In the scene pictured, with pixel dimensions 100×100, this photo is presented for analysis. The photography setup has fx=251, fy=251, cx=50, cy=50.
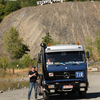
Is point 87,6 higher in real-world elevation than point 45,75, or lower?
higher

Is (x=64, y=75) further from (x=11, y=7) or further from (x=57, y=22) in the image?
(x=11, y=7)

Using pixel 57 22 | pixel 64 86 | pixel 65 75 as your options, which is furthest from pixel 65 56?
pixel 57 22

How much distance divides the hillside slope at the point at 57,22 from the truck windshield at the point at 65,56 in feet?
227

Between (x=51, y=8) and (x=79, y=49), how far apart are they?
92.6 m

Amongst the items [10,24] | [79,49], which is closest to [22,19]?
[10,24]

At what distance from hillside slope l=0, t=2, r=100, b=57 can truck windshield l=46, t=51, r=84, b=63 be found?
227ft

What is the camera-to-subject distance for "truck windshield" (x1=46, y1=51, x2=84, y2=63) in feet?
48.5

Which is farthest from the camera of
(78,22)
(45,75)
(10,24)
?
(10,24)

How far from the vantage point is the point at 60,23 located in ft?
323

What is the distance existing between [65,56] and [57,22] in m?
84.8

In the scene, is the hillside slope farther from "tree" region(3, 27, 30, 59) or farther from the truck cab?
the truck cab

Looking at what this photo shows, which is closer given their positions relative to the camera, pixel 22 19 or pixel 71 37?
pixel 71 37

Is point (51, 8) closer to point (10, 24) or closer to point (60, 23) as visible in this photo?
point (60, 23)

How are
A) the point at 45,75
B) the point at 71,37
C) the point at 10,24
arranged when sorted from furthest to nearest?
the point at 10,24
the point at 71,37
the point at 45,75
